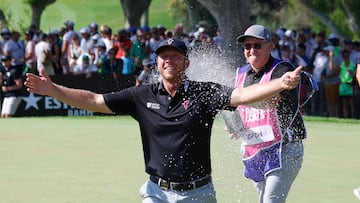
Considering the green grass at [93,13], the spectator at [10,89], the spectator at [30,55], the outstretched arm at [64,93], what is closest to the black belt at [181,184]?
the outstretched arm at [64,93]

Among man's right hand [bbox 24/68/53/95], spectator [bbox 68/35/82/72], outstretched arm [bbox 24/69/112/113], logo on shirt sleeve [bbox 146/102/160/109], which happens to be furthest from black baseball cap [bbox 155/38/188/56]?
spectator [bbox 68/35/82/72]

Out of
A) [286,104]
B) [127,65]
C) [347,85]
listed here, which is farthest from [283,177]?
[127,65]

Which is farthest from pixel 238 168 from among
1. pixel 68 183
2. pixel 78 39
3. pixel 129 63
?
pixel 78 39

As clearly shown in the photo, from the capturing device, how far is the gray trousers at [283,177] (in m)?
8.65

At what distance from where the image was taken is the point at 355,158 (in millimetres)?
15844

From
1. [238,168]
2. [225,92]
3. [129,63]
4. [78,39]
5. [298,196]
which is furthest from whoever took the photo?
[78,39]

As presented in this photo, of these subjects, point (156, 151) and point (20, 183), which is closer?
point (156, 151)

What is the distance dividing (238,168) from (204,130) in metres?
6.59

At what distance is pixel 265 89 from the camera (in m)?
7.31

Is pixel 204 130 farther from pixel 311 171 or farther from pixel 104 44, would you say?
pixel 104 44

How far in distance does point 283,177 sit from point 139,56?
16.0 m

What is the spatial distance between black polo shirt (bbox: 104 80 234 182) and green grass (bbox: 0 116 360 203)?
14.1 feet

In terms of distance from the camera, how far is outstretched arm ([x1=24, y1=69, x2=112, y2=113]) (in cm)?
759

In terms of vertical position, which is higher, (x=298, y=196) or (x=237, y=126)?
(x=237, y=126)
